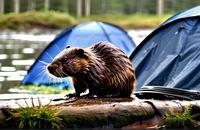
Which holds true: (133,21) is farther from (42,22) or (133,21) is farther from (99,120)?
(99,120)

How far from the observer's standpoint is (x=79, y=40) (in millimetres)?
14188

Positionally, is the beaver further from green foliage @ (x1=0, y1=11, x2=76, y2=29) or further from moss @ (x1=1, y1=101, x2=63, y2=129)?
green foliage @ (x1=0, y1=11, x2=76, y2=29)

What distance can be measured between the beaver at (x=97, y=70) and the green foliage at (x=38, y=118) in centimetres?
77

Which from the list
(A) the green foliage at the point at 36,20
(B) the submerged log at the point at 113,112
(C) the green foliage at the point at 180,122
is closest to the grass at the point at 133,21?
(A) the green foliage at the point at 36,20

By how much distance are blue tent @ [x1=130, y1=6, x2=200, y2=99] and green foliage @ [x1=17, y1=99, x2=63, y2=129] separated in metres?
2.89

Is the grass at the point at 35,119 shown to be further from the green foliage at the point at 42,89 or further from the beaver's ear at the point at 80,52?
the green foliage at the point at 42,89

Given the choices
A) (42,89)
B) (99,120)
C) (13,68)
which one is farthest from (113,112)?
(13,68)

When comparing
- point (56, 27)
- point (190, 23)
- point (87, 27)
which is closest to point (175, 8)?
point (56, 27)

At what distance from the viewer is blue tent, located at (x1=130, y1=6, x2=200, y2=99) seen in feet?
27.7

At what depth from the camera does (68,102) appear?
6.23 meters

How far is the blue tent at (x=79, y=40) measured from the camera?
1373 centimetres

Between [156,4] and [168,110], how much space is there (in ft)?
186

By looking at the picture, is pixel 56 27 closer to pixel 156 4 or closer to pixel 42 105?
pixel 156 4

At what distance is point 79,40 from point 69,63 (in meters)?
7.77
